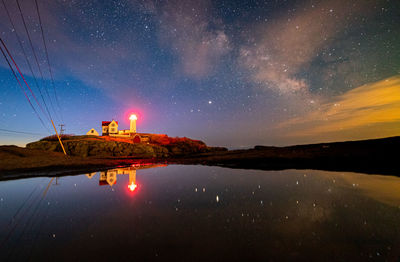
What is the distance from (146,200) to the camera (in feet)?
19.6

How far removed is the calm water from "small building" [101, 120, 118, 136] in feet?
238

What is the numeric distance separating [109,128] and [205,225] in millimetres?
80271

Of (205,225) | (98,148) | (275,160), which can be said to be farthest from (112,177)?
(98,148)

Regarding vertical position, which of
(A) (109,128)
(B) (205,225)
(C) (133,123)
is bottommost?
(B) (205,225)

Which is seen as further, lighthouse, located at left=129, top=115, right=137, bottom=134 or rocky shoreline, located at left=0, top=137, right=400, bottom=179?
lighthouse, located at left=129, top=115, right=137, bottom=134

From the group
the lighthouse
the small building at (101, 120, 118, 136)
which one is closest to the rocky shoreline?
the small building at (101, 120, 118, 136)

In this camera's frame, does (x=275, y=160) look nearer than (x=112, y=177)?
No

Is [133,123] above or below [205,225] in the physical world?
above

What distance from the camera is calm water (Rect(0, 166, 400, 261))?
2805mm

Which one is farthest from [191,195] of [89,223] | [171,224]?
[89,223]

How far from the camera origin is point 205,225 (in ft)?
13.0

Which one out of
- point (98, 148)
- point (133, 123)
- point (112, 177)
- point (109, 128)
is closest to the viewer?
point (112, 177)

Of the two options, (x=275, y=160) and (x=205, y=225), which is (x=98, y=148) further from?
(x=205, y=225)

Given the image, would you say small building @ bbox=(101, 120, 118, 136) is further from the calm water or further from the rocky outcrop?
the calm water
